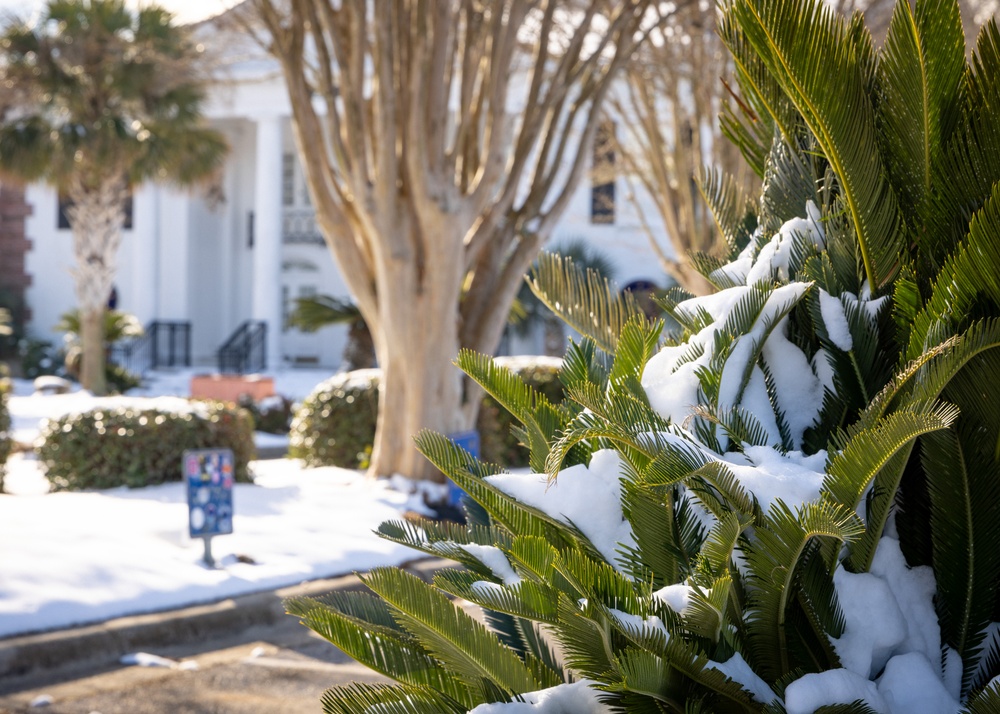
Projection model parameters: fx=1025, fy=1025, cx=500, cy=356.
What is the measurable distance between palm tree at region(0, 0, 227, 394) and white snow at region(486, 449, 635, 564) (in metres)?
17.2

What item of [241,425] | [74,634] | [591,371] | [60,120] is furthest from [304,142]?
[60,120]

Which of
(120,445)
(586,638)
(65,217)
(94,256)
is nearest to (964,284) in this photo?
(586,638)

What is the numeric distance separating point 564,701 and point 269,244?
2467 centimetres

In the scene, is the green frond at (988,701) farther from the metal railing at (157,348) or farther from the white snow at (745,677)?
the metal railing at (157,348)

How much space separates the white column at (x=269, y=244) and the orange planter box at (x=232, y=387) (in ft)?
23.9

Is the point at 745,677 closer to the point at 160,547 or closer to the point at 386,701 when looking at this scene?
the point at 386,701

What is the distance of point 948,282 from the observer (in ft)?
7.63

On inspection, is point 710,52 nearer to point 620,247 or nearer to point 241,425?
point 241,425

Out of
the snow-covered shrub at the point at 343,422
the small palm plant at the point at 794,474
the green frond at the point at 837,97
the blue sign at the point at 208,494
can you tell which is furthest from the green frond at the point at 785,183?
the snow-covered shrub at the point at 343,422

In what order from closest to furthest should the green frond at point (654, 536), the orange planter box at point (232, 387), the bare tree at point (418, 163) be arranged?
the green frond at point (654, 536), the bare tree at point (418, 163), the orange planter box at point (232, 387)

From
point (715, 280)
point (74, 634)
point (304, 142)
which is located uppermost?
point (304, 142)

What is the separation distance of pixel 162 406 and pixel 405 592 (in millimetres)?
7146

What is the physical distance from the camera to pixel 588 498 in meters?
2.54

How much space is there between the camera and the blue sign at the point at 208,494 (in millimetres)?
6480
